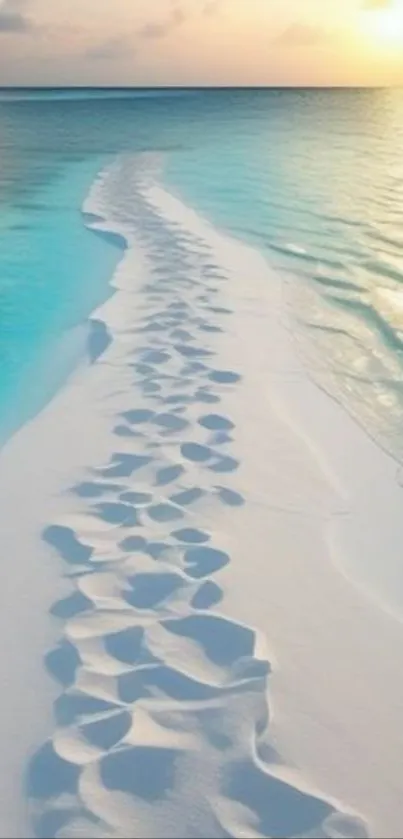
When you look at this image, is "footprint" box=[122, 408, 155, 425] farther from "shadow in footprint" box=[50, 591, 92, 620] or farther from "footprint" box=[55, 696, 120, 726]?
"footprint" box=[55, 696, 120, 726]

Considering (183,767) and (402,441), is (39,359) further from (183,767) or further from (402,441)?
(183,767)

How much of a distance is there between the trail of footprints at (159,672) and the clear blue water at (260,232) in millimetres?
785

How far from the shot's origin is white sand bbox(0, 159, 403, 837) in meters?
1.76

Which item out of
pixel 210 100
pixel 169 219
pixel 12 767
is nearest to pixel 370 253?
pixel 169 219

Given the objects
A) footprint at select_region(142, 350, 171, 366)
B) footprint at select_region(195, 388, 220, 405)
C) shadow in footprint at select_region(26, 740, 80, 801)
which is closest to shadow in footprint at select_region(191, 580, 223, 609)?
shadow in footprint at select_region(26, 740, 80, 801)

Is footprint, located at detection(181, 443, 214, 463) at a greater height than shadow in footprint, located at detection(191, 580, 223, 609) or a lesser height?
greater

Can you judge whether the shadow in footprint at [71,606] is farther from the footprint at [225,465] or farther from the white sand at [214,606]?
the footprint at [225,465]

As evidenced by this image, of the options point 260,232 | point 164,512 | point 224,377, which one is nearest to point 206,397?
point 224,377

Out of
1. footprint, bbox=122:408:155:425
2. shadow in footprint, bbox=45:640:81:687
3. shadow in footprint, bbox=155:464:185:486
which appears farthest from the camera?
footprint, bbox=122:408:155:425

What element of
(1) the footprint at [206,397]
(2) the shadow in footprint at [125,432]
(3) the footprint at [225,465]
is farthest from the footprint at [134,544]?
(1) the footprint at [206,397]

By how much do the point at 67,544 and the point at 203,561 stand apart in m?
0.38

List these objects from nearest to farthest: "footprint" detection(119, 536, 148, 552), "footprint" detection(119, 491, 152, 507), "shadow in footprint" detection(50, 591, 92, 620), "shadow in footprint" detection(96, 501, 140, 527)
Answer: "shadow in footprint" detection(50, 591, 92, 620) < "footprint" detection(119, 536, 148, 552) < "shadow in footprint" detection(96, 501, 140, 527) < "footprint" detection(119, 491, 152, 507)

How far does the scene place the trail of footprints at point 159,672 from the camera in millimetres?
1709

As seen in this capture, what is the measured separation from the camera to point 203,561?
2.55m
